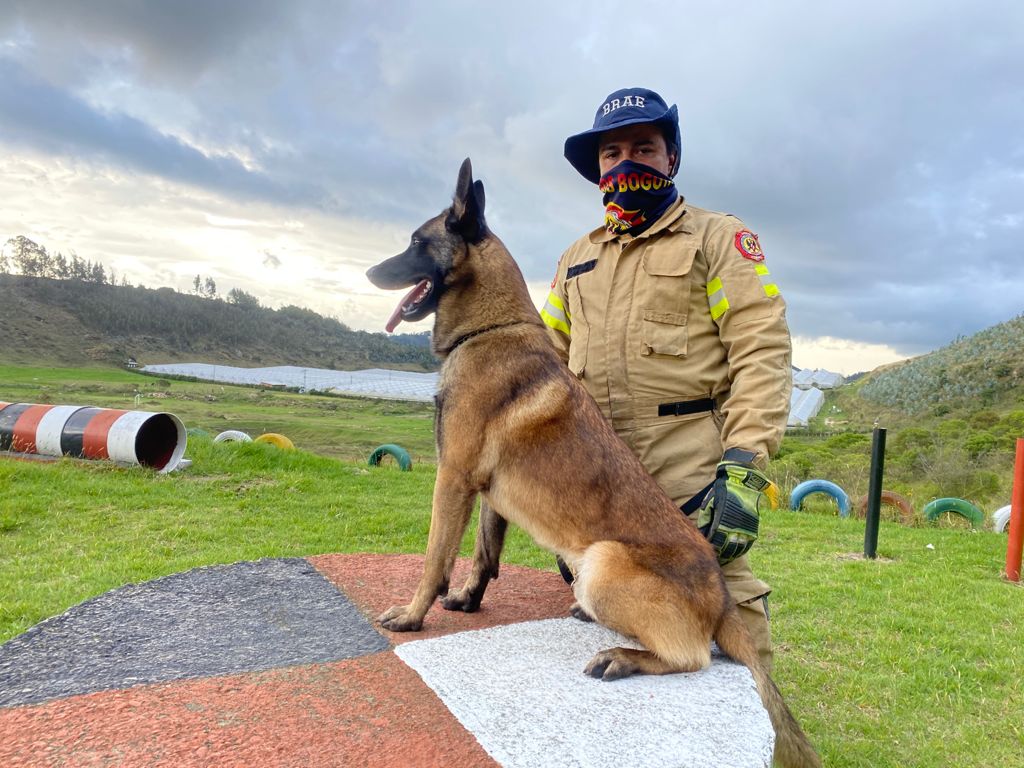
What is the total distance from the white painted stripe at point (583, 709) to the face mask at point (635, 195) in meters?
2.27

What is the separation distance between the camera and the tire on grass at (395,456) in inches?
507

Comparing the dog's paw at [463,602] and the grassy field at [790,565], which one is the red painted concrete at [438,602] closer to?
the dog's paw at [463,602]

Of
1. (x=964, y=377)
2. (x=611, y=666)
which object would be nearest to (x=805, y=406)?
(x=964, y=377)

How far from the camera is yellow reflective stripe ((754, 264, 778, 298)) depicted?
11.3 ft

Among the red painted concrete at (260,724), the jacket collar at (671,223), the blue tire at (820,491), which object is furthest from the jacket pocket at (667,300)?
the blue tire at (820,491)

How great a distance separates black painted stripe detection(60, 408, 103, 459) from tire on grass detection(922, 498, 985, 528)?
13.0m

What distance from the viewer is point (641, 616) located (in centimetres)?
271

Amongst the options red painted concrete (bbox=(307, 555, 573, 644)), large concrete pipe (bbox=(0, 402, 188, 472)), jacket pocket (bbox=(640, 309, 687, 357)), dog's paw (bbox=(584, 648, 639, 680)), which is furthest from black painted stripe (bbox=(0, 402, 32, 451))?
dog's paw (bbox=(584, 648, 639, 680))

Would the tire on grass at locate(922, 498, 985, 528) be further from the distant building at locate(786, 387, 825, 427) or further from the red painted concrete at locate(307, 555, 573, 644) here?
the distant building at locate(786, 387, 825, 427)

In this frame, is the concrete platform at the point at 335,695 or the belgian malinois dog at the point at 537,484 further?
the belgian malinois dog at the point at 537,484

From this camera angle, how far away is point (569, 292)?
4.15 m

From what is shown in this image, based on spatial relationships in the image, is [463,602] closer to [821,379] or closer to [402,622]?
[402,622]

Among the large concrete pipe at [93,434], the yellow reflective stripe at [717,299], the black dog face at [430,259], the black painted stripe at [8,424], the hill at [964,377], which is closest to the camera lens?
the black dog face at [430,259]

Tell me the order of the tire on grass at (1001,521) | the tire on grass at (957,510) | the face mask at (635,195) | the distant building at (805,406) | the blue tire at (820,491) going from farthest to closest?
the distant building at (805,406) < the blue tire at (820,491) < the tire on grass at (957,510) < the tire on grass at (1001,521) < the face mask at (635,195)
